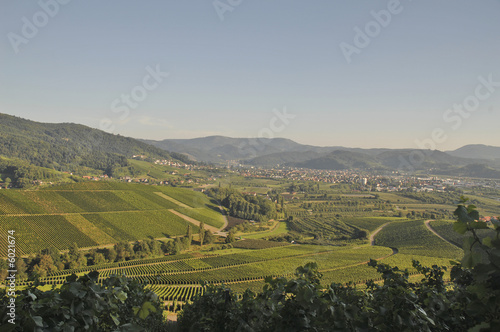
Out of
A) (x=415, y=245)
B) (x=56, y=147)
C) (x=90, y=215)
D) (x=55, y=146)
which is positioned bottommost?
(x=90, y=215)

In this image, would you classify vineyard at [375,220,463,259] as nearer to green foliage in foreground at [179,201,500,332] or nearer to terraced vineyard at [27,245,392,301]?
terraced vineyard at [27,245,392,301]

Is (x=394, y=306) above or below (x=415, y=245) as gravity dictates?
above

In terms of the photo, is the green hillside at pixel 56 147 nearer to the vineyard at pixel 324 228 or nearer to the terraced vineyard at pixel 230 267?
the vineyard at pixel 324 228

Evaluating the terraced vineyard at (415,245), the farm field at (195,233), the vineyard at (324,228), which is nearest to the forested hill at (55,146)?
the farm field at (195,233)

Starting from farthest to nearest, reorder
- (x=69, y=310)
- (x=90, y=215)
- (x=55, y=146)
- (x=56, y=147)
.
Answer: (x=55, y=146) < (x=56, y=147) < (x=90, y=215) < (x=69, y=310)

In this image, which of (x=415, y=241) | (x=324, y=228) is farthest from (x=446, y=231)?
(x=324, y=228)

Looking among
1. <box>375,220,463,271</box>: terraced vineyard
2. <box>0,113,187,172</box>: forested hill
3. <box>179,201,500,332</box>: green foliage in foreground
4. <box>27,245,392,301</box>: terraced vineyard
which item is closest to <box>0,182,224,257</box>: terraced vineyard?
<box>27,245,392,301</box>: terraced vineyard

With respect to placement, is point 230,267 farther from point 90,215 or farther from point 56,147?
point 56,147
